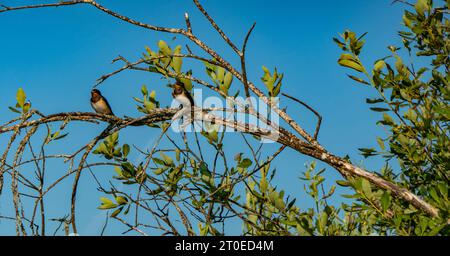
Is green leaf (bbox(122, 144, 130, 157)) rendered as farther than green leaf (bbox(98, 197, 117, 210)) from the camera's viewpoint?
Yes

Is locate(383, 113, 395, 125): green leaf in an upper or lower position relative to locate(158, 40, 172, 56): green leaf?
lower

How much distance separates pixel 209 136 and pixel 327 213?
111 cm

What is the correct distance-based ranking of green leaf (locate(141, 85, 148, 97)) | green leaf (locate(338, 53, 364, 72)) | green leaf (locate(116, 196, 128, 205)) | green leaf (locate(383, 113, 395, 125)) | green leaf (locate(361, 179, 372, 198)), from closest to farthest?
green leaf (locate(361, 179, 372, 198)) < green leaf (locate(338, 53, 364, 72)) < green leaf (locate(116, 196, 128, 205)) < green leaf (locate(141, 85, 148, 97)) < green leaf (locate(383, 113, 395, 125))

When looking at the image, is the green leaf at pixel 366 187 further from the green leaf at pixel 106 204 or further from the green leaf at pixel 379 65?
the green leaf at pixel 106 204

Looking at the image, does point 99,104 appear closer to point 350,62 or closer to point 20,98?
point 20,98

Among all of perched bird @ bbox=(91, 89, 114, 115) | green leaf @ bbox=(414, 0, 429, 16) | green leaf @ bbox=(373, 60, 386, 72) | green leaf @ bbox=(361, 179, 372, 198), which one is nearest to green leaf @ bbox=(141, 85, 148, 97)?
green leaf @ bbox=(373, 60, 386, 72)

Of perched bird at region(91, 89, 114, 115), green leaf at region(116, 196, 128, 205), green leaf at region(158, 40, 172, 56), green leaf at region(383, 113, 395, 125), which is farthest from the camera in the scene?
perched bird at region(91, 89, 114, 115)

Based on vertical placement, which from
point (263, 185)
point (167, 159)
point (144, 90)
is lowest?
point (263, 185)

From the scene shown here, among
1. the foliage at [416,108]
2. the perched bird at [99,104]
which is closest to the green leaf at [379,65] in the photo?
the foliage at [416,108]

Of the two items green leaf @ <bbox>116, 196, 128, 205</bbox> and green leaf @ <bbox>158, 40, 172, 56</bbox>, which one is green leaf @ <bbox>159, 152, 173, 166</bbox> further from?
green leaf @ <bbox>158, 40, 172, 56</bbox>

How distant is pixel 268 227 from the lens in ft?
15.1

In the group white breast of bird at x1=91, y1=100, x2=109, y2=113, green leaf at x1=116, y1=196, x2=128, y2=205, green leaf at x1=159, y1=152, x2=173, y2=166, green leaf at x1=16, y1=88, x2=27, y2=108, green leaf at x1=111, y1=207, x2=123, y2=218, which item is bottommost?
green leaf at x1=111, y1=207, x2=123, y2=218

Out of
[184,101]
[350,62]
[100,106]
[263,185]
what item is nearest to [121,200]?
[263,185]
